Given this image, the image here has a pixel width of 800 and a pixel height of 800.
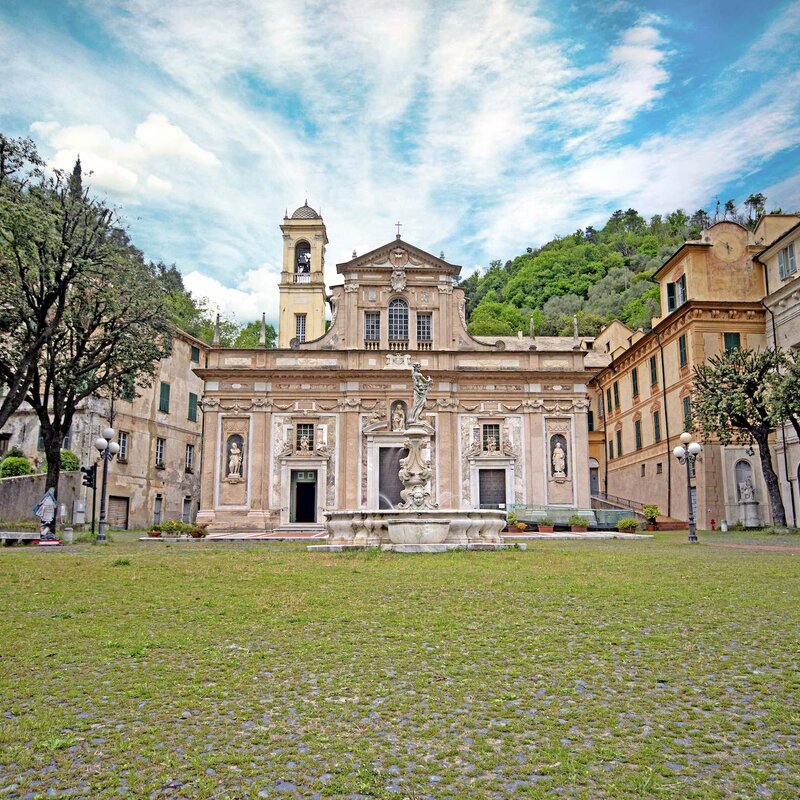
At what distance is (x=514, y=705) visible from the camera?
4809 millimetres

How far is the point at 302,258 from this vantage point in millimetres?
57375

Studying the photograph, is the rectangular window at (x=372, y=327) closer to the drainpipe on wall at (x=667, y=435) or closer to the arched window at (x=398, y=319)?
the arched window at (x=398, y=319)

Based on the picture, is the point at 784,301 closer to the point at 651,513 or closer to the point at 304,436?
the point at 651,513

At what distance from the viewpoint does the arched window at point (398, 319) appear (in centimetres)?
3962

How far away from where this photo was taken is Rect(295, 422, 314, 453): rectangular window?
38.0m

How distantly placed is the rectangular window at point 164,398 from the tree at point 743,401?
97.0 ft

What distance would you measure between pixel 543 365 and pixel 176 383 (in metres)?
22.5

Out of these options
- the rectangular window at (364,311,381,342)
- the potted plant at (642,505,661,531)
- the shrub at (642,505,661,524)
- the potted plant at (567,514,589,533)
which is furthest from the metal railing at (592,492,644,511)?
the rectangular window at (364,311,381,342)

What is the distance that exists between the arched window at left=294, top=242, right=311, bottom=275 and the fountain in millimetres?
40027

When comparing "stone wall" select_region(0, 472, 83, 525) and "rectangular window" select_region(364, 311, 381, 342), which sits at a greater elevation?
"rectangular window" select_region(364, 311, 381, 342)

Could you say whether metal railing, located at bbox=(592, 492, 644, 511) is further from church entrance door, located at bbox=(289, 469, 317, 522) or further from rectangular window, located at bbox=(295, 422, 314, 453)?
rectangular window, located at bbox=(295, 422, 314, 453)

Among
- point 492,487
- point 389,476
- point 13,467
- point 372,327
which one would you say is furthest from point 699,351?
point 13,467

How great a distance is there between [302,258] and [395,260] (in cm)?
1952

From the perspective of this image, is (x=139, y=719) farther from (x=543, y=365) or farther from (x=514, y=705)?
(x=543, y=365)
